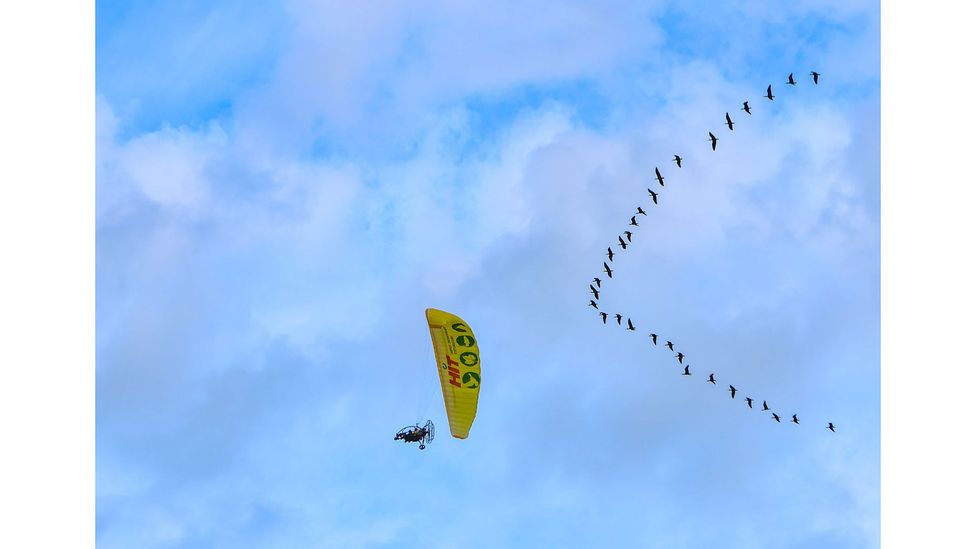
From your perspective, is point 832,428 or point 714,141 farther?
point 832,428

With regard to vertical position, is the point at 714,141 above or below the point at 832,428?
above

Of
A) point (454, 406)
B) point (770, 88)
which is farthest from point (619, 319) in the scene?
point (770, 88)

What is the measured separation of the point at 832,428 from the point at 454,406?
32.4m

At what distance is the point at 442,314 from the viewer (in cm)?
16112

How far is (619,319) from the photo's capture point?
509ft

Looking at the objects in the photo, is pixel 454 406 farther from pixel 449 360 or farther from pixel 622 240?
pixel 622 240

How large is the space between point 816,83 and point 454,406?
148ft

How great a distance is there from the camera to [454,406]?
16138cm
